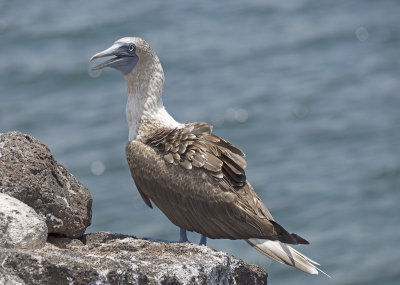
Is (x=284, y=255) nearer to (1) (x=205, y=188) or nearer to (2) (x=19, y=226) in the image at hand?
(1) (x=205, y=188)

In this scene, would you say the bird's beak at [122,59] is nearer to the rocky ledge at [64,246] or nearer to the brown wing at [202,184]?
the brown wing at [202,184]

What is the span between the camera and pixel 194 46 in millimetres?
33500

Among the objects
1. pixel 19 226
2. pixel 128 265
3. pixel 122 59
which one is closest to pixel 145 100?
pixel 122 59

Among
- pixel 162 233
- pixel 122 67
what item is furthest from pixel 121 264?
pixel 162 233

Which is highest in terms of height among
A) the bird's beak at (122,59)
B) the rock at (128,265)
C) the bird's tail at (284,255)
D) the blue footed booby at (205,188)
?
the bird's beak at (122,59)

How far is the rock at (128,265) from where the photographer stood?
746 centimetres

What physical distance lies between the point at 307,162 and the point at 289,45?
751 centimetres

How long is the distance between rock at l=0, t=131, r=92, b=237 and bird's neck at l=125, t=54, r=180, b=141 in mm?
1697

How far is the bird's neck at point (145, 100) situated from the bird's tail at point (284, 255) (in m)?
2.28

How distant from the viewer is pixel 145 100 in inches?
459

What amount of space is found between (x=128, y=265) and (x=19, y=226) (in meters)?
1.13

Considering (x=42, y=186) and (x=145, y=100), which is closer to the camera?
(x=42, y=186)

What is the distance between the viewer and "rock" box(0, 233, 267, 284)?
746cm

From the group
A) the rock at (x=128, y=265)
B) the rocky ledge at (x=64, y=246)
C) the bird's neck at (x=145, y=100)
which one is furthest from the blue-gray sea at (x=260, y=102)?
the rock at (x=128, y=265)
